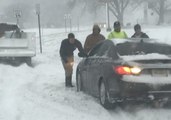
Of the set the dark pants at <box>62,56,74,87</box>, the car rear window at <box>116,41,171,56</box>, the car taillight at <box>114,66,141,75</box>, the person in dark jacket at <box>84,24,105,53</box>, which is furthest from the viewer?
the person in dark jacket at <box>84,24,105,53</box>

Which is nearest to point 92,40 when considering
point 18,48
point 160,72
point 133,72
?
point 133,72

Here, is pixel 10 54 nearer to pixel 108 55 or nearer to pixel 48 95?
pixel 48 95

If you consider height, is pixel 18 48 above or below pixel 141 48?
below

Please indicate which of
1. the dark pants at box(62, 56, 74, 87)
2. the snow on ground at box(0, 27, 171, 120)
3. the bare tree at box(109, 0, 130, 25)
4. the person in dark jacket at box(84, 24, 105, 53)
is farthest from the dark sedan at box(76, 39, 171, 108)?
the bare tree at box(109, 0, 130, 25)

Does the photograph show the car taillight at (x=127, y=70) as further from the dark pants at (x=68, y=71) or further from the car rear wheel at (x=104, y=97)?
the dark pants at (x=68, y=71)

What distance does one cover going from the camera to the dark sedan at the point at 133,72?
31.2ft

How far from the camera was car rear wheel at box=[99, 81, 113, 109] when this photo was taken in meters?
10.2

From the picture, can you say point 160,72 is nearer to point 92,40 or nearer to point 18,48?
point 92,40

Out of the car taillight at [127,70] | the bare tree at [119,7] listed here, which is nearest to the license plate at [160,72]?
the car taillight at [127,70]

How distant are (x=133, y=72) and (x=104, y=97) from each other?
1118mm

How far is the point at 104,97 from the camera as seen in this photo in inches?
411

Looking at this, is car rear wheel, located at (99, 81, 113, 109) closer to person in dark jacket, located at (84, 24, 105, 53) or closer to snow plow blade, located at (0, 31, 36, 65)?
person in dark jacket, located at (84, 24, 105, 53)

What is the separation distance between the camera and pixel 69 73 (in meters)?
14.2

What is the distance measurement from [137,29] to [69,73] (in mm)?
2285
